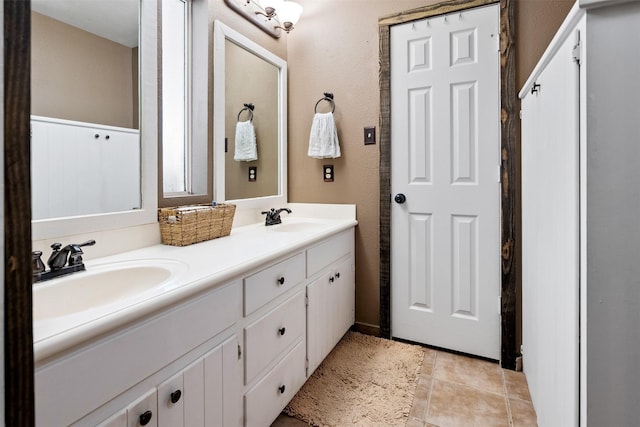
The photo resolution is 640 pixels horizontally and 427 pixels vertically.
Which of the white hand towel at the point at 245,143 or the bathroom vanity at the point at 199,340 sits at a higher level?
the white hand towel at the point at 245,143

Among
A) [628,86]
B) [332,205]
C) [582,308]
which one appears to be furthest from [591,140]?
[332,205]

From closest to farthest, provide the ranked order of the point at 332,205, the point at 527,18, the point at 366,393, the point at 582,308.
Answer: the point at 582,308 → the point at 366,393 → the point at 527,18 → the point at 332,205

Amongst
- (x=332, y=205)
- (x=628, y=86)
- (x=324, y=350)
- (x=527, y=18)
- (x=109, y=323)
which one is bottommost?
(x=324, y=350)

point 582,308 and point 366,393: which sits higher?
point 582,308

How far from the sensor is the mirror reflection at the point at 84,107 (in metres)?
1.16

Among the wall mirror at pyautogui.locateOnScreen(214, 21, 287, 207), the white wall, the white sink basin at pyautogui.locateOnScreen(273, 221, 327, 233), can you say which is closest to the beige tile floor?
the white wall

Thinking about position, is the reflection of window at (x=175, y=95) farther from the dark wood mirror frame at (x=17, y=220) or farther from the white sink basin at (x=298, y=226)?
the dark wood mirror frame at (x=17, y=220)

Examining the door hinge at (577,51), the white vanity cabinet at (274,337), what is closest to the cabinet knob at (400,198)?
the white vanity cabinet at (274,337)

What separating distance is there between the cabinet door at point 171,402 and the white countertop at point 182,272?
0.72 feet

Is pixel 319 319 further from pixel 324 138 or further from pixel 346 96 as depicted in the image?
pixel 346 96

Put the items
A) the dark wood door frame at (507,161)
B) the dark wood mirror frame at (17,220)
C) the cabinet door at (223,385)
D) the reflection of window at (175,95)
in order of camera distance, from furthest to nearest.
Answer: the dark wood door frame at (507,161), the reflection of window at (175,95), the cabinet door at (223,385), the dark wood mirror frame at (17,220)

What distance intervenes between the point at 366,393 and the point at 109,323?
4.48ft

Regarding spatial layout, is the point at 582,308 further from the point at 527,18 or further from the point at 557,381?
the point at 527,18

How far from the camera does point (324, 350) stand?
6.09 ft
